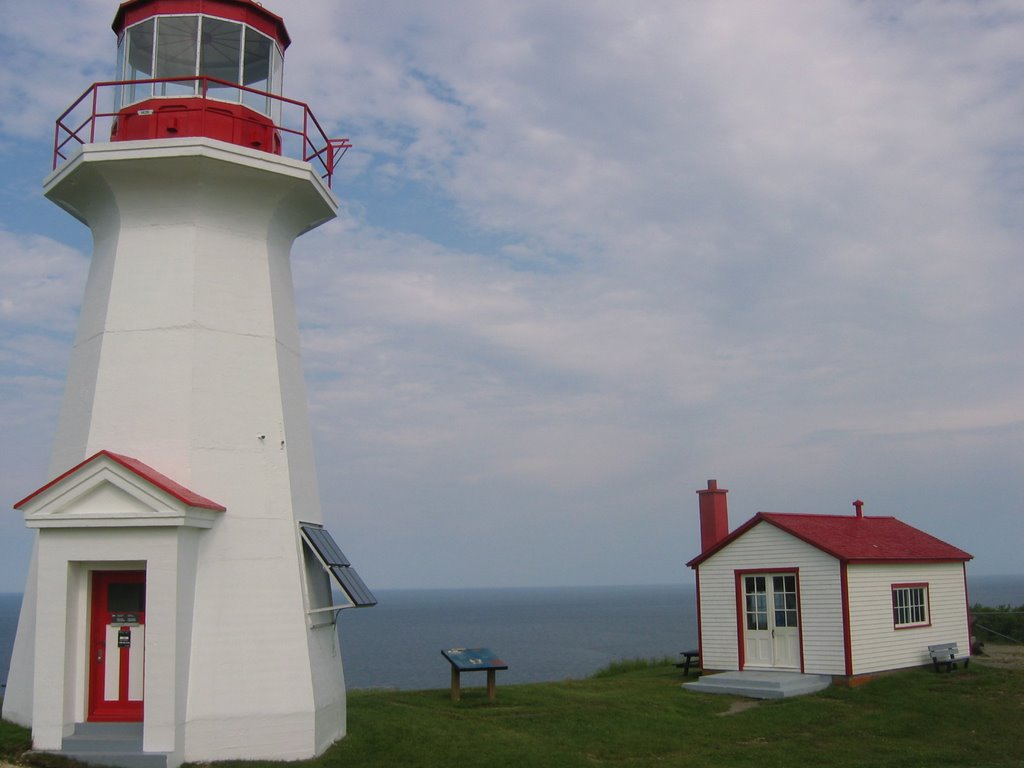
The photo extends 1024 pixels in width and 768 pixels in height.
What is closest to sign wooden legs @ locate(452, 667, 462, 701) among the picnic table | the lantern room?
the picnic table

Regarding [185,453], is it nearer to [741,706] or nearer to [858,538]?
[741,706]

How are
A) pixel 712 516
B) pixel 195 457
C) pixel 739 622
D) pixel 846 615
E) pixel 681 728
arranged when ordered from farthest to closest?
pixel 712 516
pixel 739 622
pixel 846 615
pixel 681 728
pixel 195 457

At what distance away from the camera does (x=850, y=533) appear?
66.3ft

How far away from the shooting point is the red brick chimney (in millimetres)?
21500

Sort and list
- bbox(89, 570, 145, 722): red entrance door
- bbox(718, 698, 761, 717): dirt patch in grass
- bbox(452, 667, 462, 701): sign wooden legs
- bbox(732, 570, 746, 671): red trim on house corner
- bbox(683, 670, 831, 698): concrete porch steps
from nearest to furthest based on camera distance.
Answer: bbox(89, 570, 145, 722): red entrance door, bbox(718, 698, 761, 717): dirt patch in grass, bbox(452, 667, 462, 701): sign wooden legs, bbox(683, 670, 831, 698): concrete porch steps, bbox(732, 570, 746, 671): red trim on house corner

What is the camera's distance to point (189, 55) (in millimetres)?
12125

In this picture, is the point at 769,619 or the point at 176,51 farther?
the point at 769,619

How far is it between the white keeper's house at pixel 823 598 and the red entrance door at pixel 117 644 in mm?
12257

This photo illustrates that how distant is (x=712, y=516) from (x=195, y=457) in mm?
13479

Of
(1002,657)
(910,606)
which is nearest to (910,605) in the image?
(910,606)

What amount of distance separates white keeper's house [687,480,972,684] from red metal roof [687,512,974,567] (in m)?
0.04

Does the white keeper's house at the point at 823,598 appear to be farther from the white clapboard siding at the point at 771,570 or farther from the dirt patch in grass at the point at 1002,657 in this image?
the dirt patch in grass at the point at 1002,657

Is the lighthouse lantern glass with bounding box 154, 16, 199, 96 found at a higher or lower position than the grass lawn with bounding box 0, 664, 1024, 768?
higher

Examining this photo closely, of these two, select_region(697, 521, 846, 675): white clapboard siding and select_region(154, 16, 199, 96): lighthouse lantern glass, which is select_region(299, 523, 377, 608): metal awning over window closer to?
select_region(154, 16, 199, 96): lighthouse lantern glass
